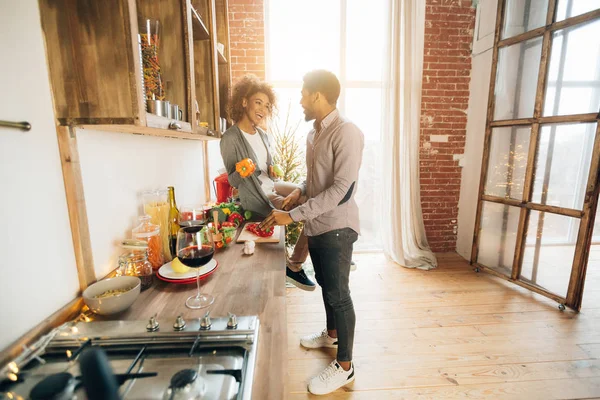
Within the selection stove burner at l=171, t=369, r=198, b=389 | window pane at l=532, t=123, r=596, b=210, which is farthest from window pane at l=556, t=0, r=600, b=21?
stove burner at l=171, t=369, r=198, b=389

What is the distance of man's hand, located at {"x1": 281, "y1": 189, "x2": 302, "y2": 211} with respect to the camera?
1.59 m

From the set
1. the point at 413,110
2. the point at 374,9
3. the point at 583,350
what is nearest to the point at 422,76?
the point at 413,110

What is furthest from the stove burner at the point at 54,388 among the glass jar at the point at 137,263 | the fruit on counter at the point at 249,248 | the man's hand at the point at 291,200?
the man's hand at the point at 291,200

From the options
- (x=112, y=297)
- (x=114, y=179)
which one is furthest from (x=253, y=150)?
(x=112, y=297)

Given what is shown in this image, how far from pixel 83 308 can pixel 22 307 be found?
17cm

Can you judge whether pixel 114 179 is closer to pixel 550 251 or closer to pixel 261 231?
pixel 261 231

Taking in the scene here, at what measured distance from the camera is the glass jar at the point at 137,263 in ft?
3.09

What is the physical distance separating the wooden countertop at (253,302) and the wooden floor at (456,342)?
29.8 inches

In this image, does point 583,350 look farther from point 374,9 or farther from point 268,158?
point 374,9

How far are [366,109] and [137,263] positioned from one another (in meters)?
3.04

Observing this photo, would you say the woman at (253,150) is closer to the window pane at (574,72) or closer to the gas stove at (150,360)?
the gas stove at (150,360)

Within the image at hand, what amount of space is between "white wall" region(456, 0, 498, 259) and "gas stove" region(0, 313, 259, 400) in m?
3.31

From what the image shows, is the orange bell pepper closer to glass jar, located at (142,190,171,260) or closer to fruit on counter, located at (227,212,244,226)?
fruit on counter, located at (227,212,244,226)

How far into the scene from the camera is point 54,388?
1.46 ft
